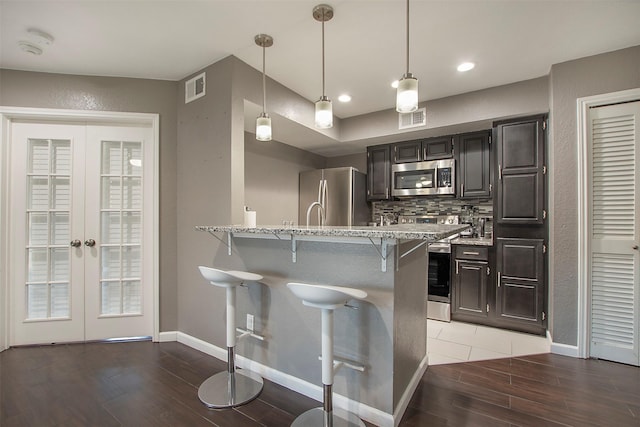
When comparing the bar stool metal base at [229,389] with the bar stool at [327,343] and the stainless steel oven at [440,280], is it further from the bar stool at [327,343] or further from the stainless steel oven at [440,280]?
the stainless steel oven at [440,280]

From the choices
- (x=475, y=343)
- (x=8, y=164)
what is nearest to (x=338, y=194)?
(x=475, y=343)

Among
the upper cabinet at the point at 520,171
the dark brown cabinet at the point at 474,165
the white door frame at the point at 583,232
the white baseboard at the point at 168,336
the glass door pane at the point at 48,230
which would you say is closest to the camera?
the white door frame at the point at 583,232

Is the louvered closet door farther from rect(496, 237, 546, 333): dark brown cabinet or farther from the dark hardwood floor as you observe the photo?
rect(496, 237, 546, 333): dark brown cabinet

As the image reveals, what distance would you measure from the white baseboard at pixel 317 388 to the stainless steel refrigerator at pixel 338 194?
6.84ft

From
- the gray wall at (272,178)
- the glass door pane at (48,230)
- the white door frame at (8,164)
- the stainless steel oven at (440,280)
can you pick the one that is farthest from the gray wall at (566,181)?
the glass door pane at (48,230)

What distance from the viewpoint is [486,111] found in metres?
3.10

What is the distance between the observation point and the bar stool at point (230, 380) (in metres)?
1.90

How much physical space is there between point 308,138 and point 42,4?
8.64ft

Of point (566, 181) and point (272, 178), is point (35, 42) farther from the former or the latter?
point (566, 181)

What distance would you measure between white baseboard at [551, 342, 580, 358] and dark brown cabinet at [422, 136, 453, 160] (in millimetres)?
2252

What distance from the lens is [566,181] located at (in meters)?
2.56

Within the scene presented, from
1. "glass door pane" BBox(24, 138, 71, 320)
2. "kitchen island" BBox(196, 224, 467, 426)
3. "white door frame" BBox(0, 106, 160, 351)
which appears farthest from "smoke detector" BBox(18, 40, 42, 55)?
"kitchen island" BBox(196, 224, 467, 426)

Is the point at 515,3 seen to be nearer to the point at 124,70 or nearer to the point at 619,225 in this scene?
the point at 619,225

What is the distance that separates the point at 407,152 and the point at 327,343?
3.04 metres
